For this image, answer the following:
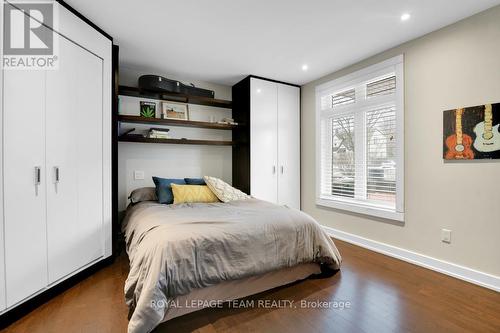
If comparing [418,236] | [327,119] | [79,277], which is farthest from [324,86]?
[79,277]

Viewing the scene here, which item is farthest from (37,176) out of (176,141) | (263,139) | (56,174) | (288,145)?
(288,145)

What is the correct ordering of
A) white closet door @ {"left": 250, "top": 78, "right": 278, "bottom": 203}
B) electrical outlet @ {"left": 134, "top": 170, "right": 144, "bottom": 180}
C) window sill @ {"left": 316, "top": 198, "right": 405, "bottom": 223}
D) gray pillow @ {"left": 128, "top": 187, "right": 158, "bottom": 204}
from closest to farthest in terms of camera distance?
window sill @ {"left": 316, "top": 198, "right": 405, "bottom": 223} → gray pillow @ {"left": 128, "top": 187, "right": 158, "bottom": 204} → electrical outlet @ {"left": 134, "top": 170, "right": 144, "bottom": 180} → white closet door @ {"left": 250, "top": 78, "right": 278, "bottom": 203}

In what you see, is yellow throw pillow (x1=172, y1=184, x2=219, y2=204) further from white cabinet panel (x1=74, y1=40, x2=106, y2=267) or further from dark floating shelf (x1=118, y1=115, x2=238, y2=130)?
dark floating shelf (x1=118, y1=115, x2=238, y2=130)

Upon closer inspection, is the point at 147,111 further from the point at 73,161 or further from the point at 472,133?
the point at 472,133

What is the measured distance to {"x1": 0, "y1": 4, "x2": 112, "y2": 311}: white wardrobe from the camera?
1683mm

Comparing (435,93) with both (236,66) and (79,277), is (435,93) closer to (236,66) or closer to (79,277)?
(236,66)

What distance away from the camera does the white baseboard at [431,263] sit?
214cm

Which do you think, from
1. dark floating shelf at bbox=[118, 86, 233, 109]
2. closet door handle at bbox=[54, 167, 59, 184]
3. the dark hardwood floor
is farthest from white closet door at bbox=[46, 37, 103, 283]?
dark floating shelf at bbox=[118, 86, 233, 109]

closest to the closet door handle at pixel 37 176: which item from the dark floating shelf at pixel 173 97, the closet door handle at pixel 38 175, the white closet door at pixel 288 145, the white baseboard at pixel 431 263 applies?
the closet door handle at pixel 38 175

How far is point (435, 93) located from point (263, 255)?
96.5 inches

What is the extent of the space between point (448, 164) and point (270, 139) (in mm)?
2295

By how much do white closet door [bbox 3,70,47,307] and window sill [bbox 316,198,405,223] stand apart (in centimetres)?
342

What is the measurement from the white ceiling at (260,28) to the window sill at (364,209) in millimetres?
1993

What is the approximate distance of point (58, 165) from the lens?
204cm
